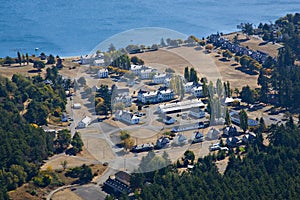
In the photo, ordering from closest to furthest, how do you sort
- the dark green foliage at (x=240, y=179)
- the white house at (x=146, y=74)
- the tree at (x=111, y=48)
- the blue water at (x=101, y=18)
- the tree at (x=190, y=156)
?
the dark green foliage at (x=240, y=179), the tree at (x=190, y=156), the white house at (x=146, y=74), the tree at (x=111, y=48), the blue water at (x=101, y=18)

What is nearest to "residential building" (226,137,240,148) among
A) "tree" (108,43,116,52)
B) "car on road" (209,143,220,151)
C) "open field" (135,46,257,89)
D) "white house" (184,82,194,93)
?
"car on road" (209,143,220,151)

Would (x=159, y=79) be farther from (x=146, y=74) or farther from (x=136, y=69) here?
(x=136, y=69)

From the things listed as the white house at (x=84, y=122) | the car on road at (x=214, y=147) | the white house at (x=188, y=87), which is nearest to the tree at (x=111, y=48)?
the white house at (x=188, y=87)

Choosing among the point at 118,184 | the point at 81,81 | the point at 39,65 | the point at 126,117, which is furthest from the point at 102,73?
the point at 118,184

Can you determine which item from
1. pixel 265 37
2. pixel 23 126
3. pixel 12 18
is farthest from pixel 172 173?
pixel 12 18

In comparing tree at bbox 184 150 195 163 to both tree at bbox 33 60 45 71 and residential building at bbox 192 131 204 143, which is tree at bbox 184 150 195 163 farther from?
tree at bbox 33 60 45 71

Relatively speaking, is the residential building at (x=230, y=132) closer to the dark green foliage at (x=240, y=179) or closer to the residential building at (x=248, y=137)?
the residential building at (x=248, y=137)
